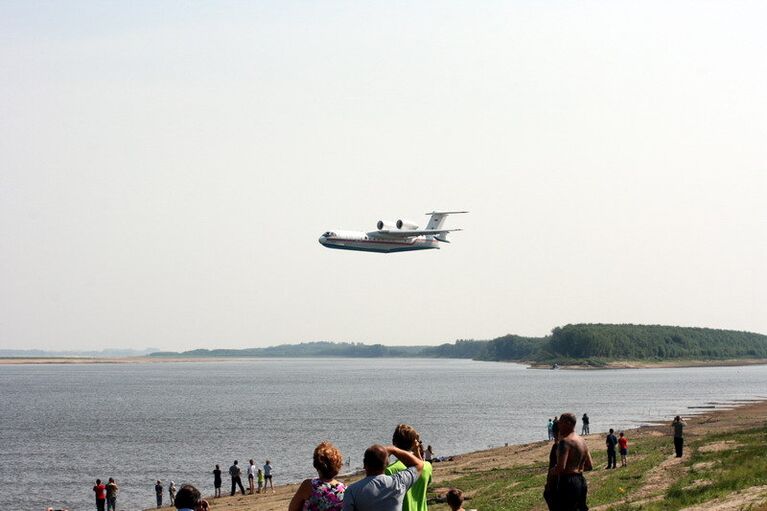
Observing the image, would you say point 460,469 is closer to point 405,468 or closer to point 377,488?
point 405,468

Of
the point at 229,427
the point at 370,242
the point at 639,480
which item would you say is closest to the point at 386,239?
the point at 370,242

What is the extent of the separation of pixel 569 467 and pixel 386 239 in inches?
3048

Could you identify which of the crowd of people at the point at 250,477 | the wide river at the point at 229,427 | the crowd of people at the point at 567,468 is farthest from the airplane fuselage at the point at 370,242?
the crowd of people at the point at 567,468

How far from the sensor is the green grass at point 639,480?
21094 mm

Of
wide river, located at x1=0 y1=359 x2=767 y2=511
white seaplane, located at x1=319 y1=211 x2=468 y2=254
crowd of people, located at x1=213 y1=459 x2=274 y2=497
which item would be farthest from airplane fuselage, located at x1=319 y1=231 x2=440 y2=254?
crowd of people, located at x1=213 y1=459 x2=274 y2=497

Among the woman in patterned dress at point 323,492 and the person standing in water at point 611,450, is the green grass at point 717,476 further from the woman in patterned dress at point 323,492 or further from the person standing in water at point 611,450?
the woman in patterned dress at point 323,492

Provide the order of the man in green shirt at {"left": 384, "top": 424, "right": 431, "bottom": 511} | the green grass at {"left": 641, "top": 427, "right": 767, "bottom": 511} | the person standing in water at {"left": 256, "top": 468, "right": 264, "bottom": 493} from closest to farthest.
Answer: the man in green shirt at {"left": 384, "top": 424, "right": 431, "bottom": 511}
the green grass at {"left": 641, "top": 427, "right": 767, "bottom": 511}
the person standing in water at {"left": 256, "top": 468, "right": 264, "bottom": 493}

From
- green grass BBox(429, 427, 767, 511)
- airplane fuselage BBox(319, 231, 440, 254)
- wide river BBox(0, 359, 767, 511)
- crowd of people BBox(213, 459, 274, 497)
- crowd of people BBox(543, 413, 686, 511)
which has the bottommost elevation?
wide river BBox(0, 359, 767, 511)

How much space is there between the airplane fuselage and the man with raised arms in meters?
75.9

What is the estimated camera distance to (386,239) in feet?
292

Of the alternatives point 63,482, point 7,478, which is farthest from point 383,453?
point 7,478

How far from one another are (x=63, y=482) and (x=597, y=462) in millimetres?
29234

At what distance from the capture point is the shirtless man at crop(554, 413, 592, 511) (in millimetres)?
11539

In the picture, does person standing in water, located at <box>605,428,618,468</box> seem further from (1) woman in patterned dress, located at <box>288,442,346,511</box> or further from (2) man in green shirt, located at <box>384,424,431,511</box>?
(1) woman in patterned dress, located at <box>288,442,346,511</box>
